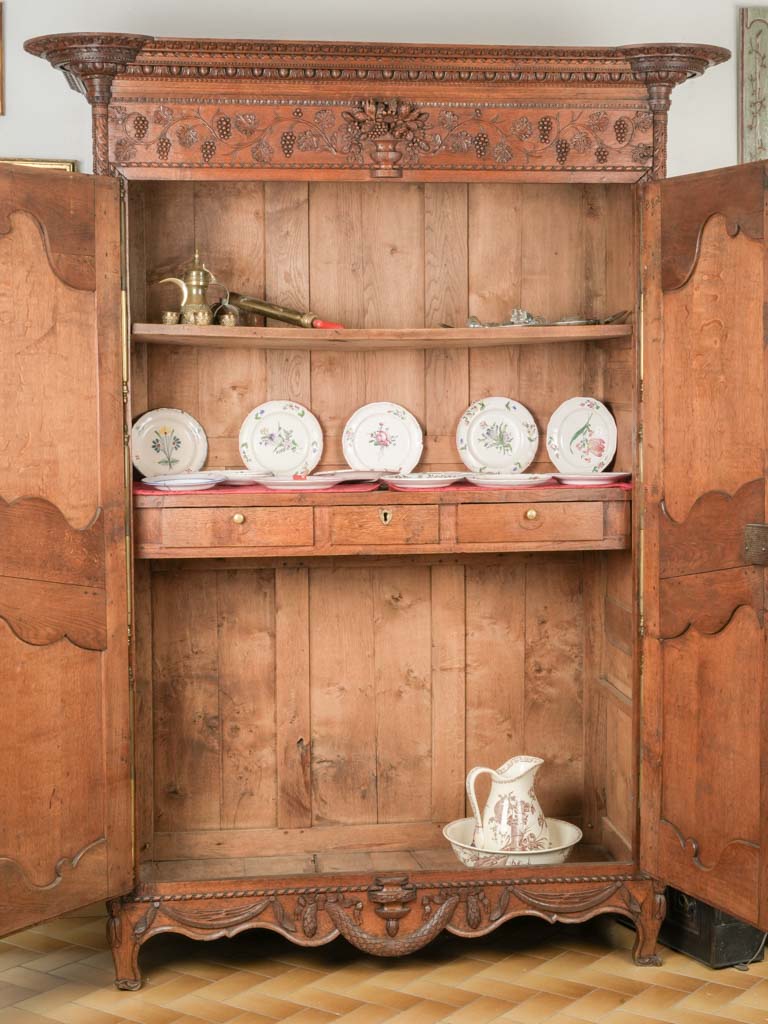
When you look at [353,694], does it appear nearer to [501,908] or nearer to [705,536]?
[501,908]

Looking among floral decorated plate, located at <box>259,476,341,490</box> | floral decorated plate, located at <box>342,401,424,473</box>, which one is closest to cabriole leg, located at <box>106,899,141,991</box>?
floral decorated plate, located at <box>259,476,341,490</box>

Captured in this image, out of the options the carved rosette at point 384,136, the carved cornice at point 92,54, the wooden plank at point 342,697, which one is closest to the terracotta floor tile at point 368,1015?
the wooden plank at point 342,697

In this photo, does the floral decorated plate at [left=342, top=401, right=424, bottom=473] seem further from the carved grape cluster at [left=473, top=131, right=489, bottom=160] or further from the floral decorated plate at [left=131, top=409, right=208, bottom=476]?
the carved grape cluster at [left=473, top=131, right=489, bottom=160]

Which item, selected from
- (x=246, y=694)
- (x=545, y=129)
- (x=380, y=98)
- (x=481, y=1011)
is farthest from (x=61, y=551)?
(x=545, y=129)

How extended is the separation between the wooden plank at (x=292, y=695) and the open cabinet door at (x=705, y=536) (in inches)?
41.9

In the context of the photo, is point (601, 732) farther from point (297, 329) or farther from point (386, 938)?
point (297, 329)

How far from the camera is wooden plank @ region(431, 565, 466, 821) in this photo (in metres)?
3.98

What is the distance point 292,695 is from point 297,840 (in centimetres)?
45

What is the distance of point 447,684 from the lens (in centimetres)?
399

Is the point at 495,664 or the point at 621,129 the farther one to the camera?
the point at 495,664

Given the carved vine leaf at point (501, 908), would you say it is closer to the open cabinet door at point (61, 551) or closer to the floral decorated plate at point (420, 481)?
the open cabinet door at point (61, 551)

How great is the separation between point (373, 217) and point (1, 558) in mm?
1576

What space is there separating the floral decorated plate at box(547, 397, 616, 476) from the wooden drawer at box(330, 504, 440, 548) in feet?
1.96

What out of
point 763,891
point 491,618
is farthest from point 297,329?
point 763,891
